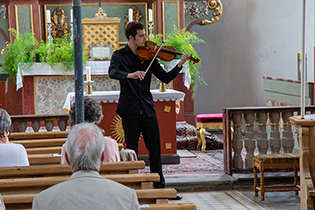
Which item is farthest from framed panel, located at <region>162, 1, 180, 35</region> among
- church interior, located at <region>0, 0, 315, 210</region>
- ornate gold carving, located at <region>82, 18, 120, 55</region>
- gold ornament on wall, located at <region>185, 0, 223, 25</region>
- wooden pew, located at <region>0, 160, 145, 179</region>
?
wooden pew, located at <region>0, 160, 145, 179</region>

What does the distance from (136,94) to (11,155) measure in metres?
1.70

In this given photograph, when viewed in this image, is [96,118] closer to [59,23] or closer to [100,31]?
[100,31]

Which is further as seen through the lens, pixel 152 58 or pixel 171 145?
pixel 171 145

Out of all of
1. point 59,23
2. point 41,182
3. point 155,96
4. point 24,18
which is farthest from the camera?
point 59,23

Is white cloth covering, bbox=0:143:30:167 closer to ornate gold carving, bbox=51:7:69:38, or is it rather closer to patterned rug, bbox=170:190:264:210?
patterned rug, bbox=170:190:264:210

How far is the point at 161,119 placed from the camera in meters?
5.84

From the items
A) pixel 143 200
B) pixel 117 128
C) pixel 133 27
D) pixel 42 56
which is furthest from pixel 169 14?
pixel 143 200

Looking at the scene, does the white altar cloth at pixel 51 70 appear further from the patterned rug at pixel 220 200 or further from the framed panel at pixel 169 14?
the patterned rug at pixel 220 200

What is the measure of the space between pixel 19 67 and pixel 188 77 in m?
2.85

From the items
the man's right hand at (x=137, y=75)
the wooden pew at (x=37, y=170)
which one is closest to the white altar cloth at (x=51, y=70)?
the man's right hand at (x=137, y=75)

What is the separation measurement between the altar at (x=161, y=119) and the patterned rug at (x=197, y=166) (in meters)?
0.20

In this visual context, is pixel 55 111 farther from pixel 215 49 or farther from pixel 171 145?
pixel 215 49

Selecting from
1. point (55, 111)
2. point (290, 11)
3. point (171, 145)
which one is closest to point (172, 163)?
point (171, 145)

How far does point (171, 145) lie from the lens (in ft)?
19.3
